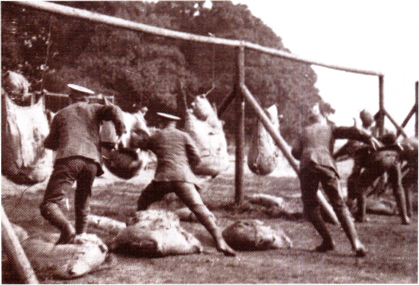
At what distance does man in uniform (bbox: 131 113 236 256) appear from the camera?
6215mm

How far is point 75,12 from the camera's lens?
19.9ft

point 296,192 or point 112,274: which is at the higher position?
point 112,274

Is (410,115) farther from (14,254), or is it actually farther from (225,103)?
(14,254)

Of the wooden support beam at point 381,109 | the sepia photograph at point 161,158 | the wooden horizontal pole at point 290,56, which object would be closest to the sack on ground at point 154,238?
the sepia photograph at point 161,158

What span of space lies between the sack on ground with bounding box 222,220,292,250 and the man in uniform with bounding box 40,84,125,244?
177 centimetres

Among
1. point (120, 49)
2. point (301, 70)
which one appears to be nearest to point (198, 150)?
point (120, 49)

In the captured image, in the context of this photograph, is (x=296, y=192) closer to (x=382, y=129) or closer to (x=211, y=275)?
(x=382, y=129)

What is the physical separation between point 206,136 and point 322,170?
1409 millimetres

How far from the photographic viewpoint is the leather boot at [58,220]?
16.9 feet

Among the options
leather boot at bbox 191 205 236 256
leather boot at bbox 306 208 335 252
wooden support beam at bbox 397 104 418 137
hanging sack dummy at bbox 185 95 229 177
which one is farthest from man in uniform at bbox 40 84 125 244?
wooden support beam at bbox 397 104 418 137

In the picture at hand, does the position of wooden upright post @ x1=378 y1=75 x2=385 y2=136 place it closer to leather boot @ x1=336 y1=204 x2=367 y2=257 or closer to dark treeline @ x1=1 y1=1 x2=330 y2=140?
dark treeline @ x1=1 y1=1 x2=330 y2=140

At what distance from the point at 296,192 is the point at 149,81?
566 centimetres

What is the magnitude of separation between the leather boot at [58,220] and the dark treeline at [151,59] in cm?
121

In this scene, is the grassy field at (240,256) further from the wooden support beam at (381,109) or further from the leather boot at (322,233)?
the wooden support beam at (381,109)
